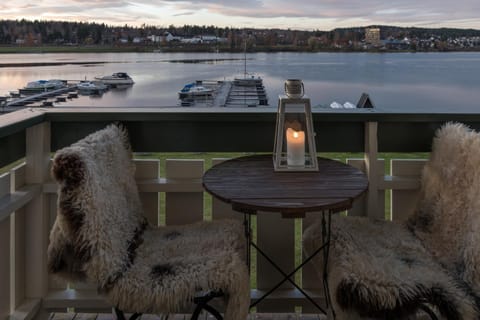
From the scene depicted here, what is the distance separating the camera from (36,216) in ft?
5.75

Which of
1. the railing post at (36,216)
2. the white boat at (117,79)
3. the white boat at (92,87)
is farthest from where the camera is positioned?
the white boat at (117,79)

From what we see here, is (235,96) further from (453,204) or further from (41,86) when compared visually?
(453,204)

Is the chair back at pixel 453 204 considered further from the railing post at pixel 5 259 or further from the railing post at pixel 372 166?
the railing post at pixel 5 259

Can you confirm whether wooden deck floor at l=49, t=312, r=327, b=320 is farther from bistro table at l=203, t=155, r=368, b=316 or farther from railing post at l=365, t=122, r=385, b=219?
railing post at l=365, t=122, r=385, b=219

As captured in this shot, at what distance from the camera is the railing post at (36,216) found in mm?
1735

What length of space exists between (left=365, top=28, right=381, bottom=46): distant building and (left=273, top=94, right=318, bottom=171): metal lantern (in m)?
1.45

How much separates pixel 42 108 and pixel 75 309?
0.89m

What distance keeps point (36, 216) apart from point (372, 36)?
2.36 m

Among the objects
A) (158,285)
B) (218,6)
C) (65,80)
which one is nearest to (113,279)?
(158,285)

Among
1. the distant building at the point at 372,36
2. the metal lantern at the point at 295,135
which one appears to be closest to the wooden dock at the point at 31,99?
the metal lantern at the point at 295,135

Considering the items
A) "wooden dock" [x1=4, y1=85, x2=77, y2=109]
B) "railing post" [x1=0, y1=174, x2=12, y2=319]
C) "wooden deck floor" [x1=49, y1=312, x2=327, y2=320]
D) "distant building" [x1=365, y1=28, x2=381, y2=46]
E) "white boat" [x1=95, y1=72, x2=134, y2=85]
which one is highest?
"distant building" [x1=365, y1=28, x2=381, y2=46]

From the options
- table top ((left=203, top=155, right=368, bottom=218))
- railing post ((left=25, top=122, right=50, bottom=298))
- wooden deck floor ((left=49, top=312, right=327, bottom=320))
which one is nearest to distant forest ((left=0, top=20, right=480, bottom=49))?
railing post ((left=25, top=122, right=50, bottom=298))

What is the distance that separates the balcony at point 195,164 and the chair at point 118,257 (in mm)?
368

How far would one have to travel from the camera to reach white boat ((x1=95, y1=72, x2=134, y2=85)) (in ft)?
11.1
